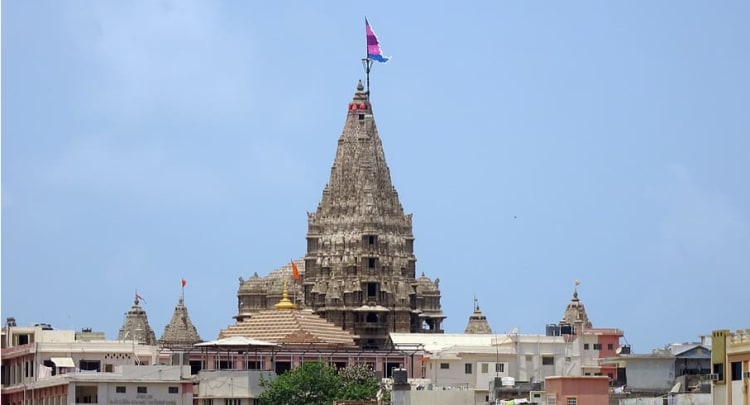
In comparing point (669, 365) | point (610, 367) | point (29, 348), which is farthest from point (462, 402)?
point (29, 348)

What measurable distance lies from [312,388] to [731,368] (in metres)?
55.4

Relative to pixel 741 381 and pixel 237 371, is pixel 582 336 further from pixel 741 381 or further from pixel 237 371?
pixel 741 381

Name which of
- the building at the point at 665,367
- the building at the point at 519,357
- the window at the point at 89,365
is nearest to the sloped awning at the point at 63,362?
the window at the point at 89,365

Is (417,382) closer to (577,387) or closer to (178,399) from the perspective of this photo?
(178,399)

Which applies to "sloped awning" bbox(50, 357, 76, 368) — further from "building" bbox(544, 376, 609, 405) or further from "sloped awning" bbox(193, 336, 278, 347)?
"building" bbox(544, 376, 609, 405)

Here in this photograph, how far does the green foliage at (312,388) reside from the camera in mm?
163500

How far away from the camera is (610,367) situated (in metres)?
164

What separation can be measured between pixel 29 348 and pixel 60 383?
11.3 metres

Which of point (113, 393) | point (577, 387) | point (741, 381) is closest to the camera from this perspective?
point (741, 381)

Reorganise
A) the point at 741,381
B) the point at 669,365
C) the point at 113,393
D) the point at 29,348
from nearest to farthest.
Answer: the point at 741,381, the point at 669,365, the point at 113,393, the point at 29,348

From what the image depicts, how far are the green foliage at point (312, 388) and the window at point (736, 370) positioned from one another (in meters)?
50.2

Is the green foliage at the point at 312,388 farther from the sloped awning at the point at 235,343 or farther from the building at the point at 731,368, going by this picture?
the building at the point at 731,368

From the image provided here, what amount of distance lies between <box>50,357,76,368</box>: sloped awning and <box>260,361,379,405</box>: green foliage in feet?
37.0

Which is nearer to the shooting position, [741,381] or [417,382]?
[741,381]
